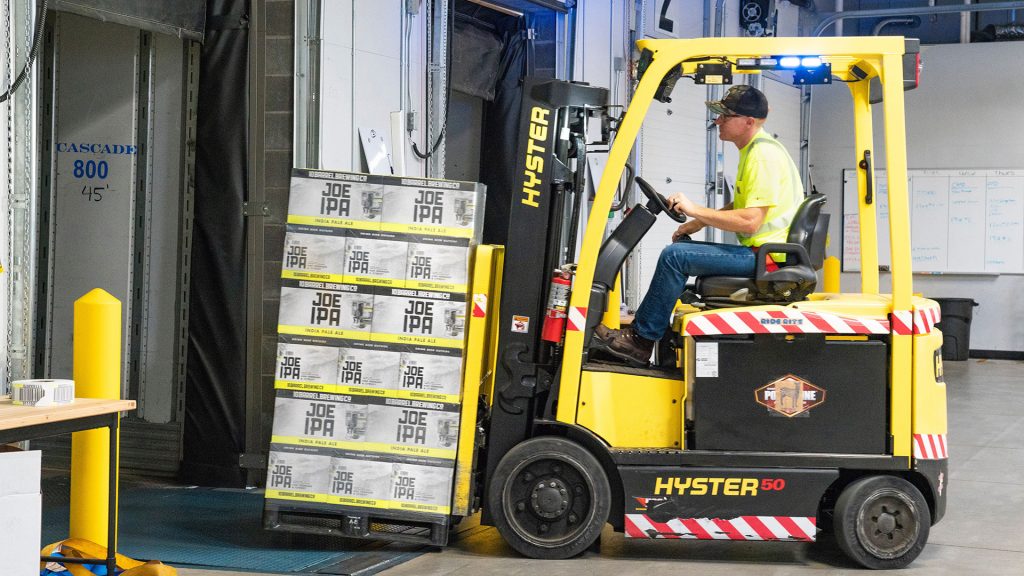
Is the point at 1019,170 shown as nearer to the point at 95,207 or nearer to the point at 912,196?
the point at 912,196

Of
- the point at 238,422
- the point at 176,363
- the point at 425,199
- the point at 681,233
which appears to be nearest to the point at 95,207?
the point at 176,363

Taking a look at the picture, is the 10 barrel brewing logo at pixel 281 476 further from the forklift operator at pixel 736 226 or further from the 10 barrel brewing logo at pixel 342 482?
the forklift operator at pixel 736 226

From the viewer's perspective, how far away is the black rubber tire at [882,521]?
17.5ft

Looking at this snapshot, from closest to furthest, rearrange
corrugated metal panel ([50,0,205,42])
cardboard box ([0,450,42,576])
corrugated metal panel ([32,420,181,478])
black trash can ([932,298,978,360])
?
1. cardboard box ([0,450,42,576])
2. corrugated metal panel ([50,0,205,42])
3. corrugated metal panel ([32,420,181,478])
4. black trash can ([932,298,978,360])

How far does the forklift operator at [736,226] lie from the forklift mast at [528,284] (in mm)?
327

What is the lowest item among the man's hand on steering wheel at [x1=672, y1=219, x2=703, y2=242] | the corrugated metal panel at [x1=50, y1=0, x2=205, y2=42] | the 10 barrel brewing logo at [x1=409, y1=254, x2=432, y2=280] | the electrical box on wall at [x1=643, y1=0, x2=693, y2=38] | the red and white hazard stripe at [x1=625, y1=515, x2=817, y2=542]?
the red and white hazard stripe at [x1=625, y1=515, x2=817, y2=542]

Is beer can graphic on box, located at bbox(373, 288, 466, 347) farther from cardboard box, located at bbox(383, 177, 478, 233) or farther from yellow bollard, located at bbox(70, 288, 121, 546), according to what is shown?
yellow bollard, located at bbox(70, 288, 121, 546)

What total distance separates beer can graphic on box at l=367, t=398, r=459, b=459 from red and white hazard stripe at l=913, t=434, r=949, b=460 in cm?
207

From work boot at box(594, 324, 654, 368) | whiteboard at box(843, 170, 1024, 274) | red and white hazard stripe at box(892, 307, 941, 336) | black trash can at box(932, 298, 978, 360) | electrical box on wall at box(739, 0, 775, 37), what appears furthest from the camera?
whiteboard at box(843, 170, 1024, 274)

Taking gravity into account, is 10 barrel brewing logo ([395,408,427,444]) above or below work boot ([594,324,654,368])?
below

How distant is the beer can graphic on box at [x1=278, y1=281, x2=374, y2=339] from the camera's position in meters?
5.52

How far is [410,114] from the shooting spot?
790 cm

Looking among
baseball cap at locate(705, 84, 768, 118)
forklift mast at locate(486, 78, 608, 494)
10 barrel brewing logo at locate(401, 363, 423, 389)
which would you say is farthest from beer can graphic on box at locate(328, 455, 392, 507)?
Result: baseball cap at locate(705, 84, 768, 118)

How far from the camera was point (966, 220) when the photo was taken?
54.2 ft
